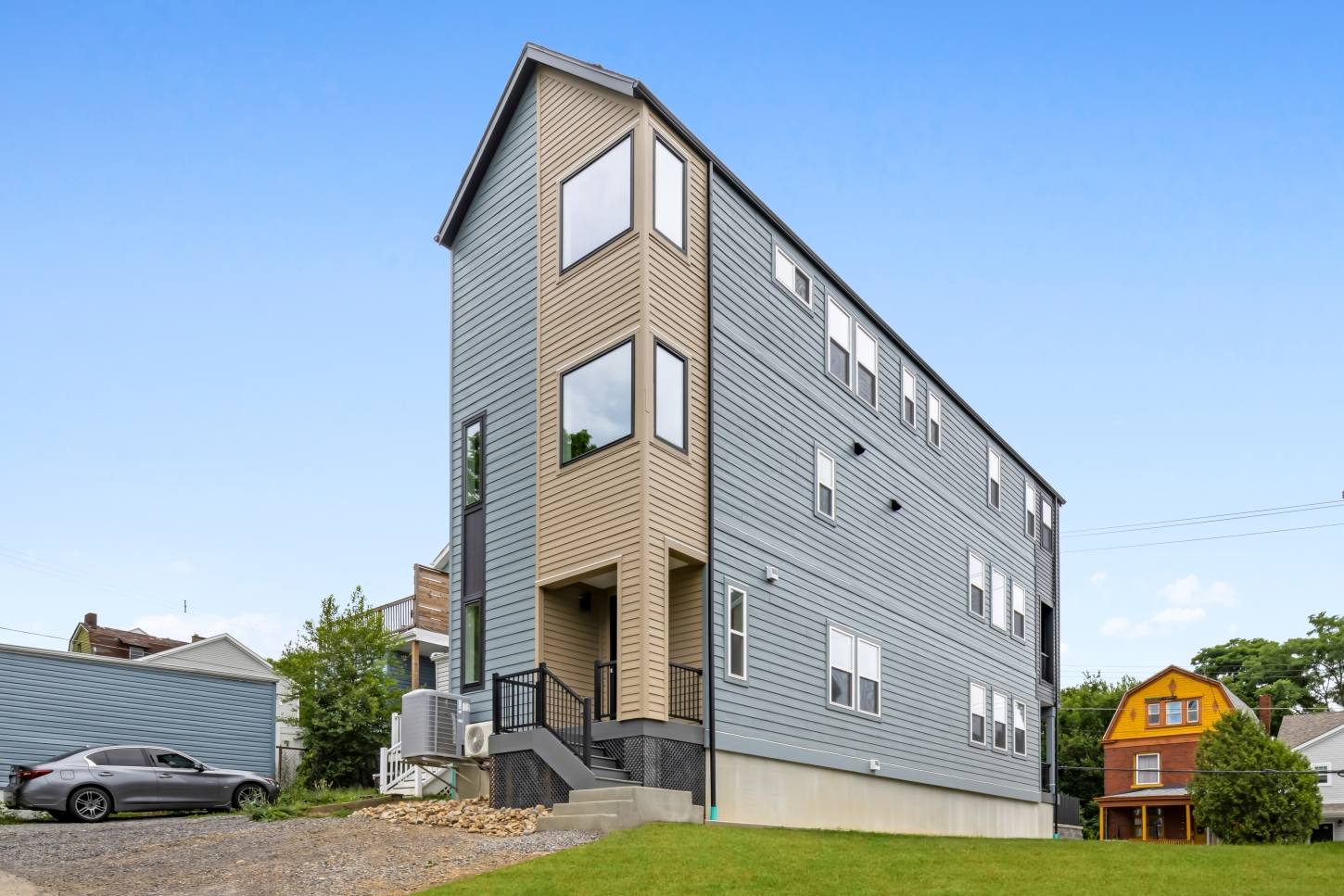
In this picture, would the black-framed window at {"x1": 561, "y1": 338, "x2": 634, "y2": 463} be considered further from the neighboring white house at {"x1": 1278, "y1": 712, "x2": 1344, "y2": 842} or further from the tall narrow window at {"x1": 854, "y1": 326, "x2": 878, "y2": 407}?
the neighboring white house at {"x1": 1278, "y1": 712, "x2": 1344, "y2": 842}

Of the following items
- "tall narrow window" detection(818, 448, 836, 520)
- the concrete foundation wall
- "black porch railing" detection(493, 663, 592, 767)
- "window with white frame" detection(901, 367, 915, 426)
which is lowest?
the concrete foundation wall

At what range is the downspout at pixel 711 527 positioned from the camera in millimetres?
16844

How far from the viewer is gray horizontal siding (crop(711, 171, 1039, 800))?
18.7 m

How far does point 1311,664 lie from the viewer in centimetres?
7025

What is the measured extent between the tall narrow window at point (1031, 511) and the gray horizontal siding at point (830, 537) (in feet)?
11.7

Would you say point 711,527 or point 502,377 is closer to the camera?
point 711,527

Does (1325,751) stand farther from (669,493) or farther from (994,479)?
(669,493)

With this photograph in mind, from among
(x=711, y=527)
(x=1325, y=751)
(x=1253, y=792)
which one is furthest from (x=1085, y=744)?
(x=711, y=527)

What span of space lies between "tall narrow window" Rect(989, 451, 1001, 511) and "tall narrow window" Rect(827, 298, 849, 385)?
8420 mm

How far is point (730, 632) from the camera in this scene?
17.8 metres

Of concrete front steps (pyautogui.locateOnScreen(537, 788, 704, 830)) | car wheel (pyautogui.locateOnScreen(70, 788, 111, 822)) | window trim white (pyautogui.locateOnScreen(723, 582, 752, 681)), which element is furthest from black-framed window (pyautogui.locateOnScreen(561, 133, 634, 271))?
car wheel (pyautogui.locateOnScreen(70, 788, 111, 822))

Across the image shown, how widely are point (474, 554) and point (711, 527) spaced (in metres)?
4.70

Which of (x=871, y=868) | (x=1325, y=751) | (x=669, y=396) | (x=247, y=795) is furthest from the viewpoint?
(x=1325, y=751)

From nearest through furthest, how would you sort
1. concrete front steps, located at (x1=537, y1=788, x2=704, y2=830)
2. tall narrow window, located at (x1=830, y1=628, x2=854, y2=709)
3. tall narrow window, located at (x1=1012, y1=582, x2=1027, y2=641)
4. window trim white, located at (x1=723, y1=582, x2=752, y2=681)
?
1. concrete front steps, located at (x1=537, y1=788, x2=704, y2=830)
2. window trim white, located at (x1=723, y1=582, x2=752, y2=681)
3. tall narrow window, located at (x1=830, y1=628, x2=854, y2=709)
4. tall narrow window, located at (x1=1012, y1=582, x2=1027, y2=641)
